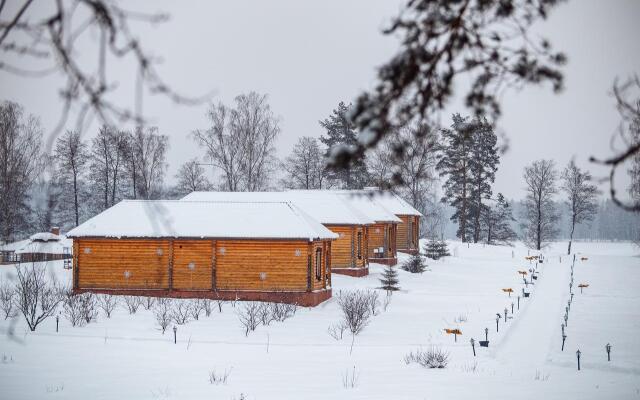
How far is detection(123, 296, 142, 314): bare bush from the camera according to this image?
68.6ft

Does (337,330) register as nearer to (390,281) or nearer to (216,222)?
(216,222)

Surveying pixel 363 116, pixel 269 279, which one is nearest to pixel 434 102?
pixel 363 116

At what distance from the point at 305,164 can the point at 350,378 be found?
44.1 m

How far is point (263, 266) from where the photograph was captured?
23.5 m

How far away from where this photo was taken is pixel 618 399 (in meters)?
11.7

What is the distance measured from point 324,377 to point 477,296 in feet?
54.2

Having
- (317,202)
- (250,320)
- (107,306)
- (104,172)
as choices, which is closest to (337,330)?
(250,320)

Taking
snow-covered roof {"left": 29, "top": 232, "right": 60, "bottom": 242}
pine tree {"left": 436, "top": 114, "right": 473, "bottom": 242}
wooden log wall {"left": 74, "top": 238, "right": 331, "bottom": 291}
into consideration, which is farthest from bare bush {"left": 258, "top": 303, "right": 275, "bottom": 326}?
pine tree {"left": 436, "top": 114, "right": 473, "bottom": 242}

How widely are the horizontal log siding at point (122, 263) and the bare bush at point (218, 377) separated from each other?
38.4ft

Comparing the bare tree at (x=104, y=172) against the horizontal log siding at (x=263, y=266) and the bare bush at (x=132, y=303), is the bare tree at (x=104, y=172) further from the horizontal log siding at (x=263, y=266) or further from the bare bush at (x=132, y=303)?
the horizontal log siding at (x=263, y=266)

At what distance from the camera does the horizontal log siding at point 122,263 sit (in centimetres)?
2412

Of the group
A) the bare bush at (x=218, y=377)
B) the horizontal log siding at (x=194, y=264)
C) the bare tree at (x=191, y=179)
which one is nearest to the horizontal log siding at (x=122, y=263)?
the horizontal log siding at (x=194, y=264)

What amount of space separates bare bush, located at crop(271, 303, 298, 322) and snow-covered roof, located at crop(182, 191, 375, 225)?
11.4 m

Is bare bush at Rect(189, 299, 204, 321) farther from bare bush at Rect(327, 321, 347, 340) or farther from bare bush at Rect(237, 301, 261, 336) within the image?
bare bush at Rect(327, 321, 347, 340)
